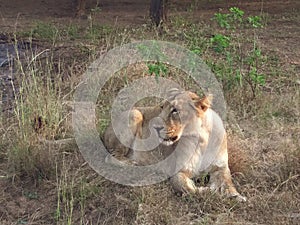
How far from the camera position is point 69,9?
1066cm

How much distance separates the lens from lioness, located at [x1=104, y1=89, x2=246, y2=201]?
4.02 metres

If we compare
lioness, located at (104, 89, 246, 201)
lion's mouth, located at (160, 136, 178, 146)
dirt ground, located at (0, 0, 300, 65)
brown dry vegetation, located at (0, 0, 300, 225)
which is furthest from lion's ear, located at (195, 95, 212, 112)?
dirt ground, located at (0, 0, 300, 65)

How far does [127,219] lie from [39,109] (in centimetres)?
142

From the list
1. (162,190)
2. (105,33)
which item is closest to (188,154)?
(162,190)

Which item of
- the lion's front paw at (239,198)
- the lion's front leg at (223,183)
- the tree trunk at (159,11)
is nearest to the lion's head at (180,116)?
the lion's front leg at (223,183)

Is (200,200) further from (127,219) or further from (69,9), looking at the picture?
(69,9)

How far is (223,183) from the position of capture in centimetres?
412

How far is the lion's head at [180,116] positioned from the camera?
3996 millimetres

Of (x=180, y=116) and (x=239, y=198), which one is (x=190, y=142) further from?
(x=239, y=198)

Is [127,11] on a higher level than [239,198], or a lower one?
lower

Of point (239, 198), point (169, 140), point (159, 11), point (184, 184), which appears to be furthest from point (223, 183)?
point (159, 11)

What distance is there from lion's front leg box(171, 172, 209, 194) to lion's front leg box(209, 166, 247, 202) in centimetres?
11

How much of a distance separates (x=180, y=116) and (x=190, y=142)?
0.24 meters

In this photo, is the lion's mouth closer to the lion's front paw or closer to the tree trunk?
the lion's front paw
